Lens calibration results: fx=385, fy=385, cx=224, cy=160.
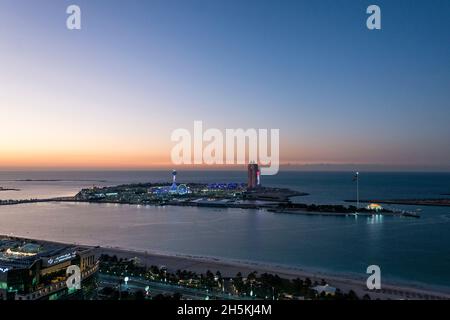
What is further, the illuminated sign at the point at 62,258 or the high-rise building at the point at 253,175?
the high-rise building at the point at 253,175

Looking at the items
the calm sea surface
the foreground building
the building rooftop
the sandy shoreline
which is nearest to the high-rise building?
the calm sea surface

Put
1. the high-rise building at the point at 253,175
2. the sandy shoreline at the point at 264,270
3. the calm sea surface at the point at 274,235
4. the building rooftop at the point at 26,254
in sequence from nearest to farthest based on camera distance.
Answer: the building rooftop at the point at 26,254 → the sandy shoreline at the point at 264,270 → the calm sea surface at the point at 274,235 → the high-rise building at the point at 253,175

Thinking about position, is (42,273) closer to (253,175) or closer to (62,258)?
(62,258)

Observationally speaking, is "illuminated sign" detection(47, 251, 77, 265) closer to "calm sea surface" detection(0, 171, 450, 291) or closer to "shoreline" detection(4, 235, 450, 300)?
"shoreline" detection(4, 235, 450, 300)

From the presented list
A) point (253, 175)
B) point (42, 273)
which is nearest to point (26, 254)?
point (42, 273)

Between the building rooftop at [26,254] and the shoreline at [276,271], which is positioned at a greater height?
the building rooftop at [26,254]

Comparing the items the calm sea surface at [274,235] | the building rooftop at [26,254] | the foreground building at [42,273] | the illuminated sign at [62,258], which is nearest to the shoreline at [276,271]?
the calm sea surface at [274,235]

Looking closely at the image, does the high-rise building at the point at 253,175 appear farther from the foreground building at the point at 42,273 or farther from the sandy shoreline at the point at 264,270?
the foreground building at the point at 42,273
